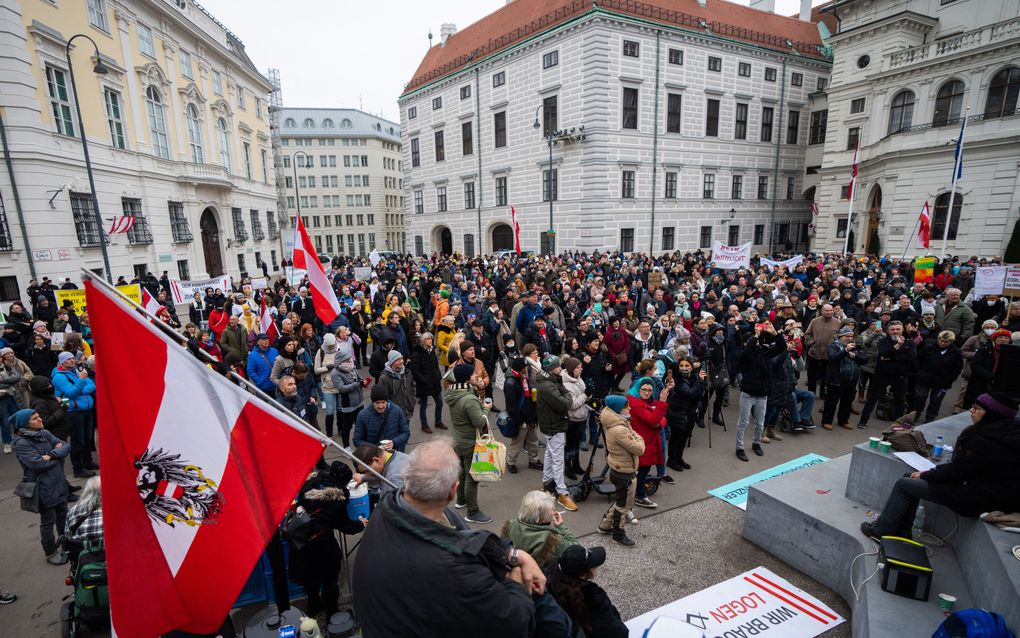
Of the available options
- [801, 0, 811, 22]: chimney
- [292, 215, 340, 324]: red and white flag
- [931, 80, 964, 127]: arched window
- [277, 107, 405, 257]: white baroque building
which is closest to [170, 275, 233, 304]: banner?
[292, 215, 340, 324]: red and white flag

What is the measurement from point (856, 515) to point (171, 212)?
101ft

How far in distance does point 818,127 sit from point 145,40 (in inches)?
1641

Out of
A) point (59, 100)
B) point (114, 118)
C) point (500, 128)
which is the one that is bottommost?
point (59, 100)

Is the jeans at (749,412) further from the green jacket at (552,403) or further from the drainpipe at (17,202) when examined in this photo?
the drainpipe at (17,202)

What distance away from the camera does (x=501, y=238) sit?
35406mm

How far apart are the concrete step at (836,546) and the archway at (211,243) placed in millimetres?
31439

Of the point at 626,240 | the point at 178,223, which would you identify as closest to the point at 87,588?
the point at 178,223

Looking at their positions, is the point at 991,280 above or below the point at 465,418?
above

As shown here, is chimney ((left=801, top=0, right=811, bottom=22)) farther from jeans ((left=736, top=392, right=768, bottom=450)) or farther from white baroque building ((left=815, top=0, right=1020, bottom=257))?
jeans ((left=736, top=392, right=768, bottom=450))

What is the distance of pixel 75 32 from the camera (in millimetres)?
19219

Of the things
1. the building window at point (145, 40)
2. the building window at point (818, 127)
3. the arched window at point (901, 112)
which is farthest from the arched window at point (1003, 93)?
the building window at point (145, 40)

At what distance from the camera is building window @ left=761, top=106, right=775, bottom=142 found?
33.8 meters

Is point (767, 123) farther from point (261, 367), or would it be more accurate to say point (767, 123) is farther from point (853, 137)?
point (261, 367)

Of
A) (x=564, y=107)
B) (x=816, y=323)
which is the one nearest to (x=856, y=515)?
(x=816, y=323)
